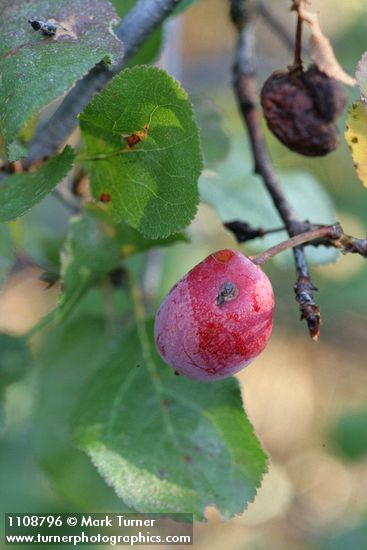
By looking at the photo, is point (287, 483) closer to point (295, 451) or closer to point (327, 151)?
point (295, 451)

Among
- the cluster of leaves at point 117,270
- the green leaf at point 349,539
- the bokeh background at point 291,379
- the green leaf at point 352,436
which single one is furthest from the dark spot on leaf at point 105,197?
the green leaf at point 352,436

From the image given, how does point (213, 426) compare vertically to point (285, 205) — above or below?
below

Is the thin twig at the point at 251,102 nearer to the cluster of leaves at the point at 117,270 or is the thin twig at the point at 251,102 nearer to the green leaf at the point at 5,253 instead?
the cluster of leaves at the point at 117,270

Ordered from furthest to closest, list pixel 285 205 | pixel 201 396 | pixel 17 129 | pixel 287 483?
pixel 287 483
pixel 201 396
pixel 285 205
pixel 17 129

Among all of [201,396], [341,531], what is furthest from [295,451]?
[201,396]

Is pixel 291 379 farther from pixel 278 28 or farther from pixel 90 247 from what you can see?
pixel 90 247

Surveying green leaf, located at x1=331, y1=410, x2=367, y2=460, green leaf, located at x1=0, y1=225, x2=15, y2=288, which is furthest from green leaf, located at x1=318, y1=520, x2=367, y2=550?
green leaf, located at x1=0, y1=225, x2=15, y2=288

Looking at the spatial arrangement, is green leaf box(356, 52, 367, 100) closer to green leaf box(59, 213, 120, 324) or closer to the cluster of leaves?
the cluster of leaves
